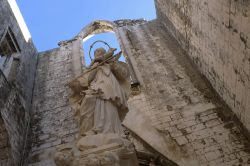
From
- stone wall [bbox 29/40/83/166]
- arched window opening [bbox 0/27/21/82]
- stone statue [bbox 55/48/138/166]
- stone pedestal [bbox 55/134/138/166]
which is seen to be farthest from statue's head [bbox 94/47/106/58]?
arched window opening [bbox 0/27/21/82]

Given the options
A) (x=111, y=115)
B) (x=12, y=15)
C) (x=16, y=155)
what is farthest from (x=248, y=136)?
(x=12, y=15)

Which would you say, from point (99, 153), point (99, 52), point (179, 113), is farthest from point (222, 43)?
point (99, 153)

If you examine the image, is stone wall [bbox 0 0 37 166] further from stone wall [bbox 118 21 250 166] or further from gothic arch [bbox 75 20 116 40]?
stone wall [bbox 118 21 250 166]

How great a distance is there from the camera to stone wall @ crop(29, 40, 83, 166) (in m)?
7.21

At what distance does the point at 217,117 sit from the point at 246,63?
5.49ft

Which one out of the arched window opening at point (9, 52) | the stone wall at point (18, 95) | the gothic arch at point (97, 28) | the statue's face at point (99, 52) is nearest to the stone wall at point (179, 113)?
the stone wall at point (18, 95)

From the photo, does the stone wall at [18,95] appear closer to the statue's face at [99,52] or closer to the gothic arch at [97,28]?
the gothic arch at [97,28]

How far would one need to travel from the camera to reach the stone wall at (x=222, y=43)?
222 inches

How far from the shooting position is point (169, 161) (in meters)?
6.20

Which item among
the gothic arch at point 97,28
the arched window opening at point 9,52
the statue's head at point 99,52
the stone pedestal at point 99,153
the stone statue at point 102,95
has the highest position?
the gothic arch at point 97,28

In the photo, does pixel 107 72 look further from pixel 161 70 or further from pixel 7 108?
pixel 161 70

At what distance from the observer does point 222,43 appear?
259 inches

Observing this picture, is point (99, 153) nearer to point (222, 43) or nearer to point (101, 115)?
point (101, 115)

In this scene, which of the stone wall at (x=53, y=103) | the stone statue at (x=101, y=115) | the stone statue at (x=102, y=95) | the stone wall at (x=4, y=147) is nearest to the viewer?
the stone statue at (x=101, y=115)
